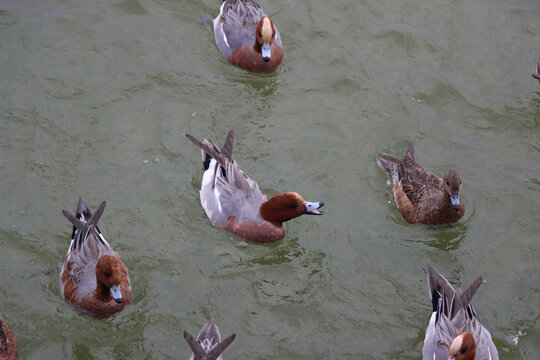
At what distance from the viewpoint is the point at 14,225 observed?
754 cm

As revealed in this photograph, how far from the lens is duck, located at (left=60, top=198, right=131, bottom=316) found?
6625 mm

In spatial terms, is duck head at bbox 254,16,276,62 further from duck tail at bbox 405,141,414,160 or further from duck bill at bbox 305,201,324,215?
duck bill at bbox 305,201,324,215

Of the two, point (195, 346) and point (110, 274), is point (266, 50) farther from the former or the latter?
point (195, 346)

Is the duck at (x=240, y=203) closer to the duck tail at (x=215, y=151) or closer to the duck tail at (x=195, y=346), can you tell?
the duck tail at (x=215, y=151)

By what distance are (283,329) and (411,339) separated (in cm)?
131

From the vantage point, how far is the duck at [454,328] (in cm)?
639

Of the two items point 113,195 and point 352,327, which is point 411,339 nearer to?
point 352,327

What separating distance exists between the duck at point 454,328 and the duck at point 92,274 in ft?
10.0

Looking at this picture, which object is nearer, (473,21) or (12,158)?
(12,158)

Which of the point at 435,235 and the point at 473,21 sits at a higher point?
the point at 473,21

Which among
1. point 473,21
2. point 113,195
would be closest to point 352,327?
Answer: point 113,195

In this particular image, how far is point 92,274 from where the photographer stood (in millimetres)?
6984

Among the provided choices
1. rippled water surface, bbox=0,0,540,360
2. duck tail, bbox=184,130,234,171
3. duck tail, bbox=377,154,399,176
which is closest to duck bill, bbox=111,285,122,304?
rippled water surface, bbox=0,0,540,360

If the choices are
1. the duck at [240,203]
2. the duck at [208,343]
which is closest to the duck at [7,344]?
the duck at [208,343]
